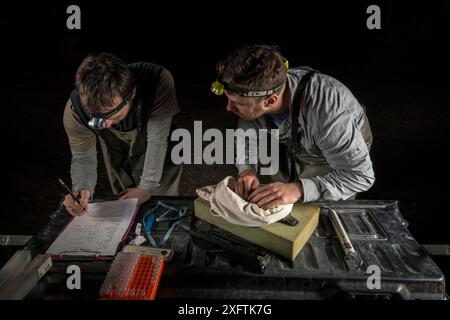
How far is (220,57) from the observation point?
7.76 meters

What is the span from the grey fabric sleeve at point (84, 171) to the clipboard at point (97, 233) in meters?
0.27

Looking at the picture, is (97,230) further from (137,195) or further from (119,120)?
(119,120)

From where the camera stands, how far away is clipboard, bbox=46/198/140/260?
4.45ft

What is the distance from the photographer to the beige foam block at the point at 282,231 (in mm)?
1252

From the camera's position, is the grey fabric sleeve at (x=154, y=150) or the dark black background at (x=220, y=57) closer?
the grey fabric sleeve at (x=154, y=150)

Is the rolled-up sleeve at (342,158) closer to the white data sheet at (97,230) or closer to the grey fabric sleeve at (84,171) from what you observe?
the white data sheet at (97,230)

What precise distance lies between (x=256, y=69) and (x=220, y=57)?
657 centimetres

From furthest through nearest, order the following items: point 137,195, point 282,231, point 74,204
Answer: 1. point 137,195
2. point 74,204
3. point 282,231

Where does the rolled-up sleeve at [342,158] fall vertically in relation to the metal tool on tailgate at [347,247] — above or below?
above

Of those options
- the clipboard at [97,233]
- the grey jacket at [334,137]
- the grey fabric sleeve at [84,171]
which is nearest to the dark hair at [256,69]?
the grey jacket at [334,137]

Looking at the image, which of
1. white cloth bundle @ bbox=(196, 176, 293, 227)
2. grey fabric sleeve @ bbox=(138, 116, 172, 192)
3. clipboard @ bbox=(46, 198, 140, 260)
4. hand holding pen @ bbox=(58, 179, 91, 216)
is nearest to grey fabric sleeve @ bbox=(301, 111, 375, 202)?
white cloth bundle @ bbox=(196, 176, 293, 227)

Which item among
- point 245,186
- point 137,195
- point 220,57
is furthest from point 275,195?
point 220,57

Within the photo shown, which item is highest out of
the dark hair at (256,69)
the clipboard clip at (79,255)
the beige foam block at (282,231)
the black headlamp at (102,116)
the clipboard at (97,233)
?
the dark hair at (256,69)
